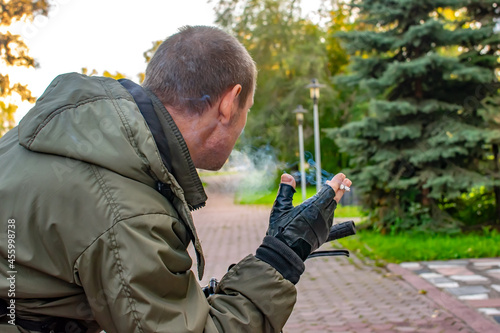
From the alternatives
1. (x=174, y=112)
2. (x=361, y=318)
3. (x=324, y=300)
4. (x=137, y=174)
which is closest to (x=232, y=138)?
(x=174, y=112)

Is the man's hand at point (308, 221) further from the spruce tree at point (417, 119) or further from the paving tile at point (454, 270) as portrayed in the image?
the spruce tree at point (417, 119)

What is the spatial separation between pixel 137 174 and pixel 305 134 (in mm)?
24136

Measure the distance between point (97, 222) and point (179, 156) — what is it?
0.29m

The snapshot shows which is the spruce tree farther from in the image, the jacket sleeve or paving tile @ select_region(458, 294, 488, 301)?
the jacket sleeve

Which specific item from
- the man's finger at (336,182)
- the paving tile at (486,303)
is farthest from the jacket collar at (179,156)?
the paving tile at (486,303)

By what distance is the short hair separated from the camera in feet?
4.67

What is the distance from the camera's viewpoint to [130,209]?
121 cm

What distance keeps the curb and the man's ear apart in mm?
3729

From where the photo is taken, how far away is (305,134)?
82.6 ft

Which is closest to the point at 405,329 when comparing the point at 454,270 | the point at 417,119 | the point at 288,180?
the point at 454,270

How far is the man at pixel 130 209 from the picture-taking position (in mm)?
1190

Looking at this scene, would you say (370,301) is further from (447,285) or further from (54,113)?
(54,113)

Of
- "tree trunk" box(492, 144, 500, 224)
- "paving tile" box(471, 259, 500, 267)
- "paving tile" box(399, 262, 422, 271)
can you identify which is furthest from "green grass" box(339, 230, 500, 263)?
"tree trunk" box(492, 144, 500, 224)

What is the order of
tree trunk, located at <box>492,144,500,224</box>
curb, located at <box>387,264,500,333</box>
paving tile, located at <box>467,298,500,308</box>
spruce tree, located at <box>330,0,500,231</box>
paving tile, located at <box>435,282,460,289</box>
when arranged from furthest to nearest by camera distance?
tree trunk, located at <box>492,144,500,224</box>, spruce tree, located at <box>330,0,500,231</box>, paving tile, located at <box>435,282,460,289</box>, paving tile, located at <box>467,298,500,308</box>, curb, located at <box>387,264,500,333</box>
